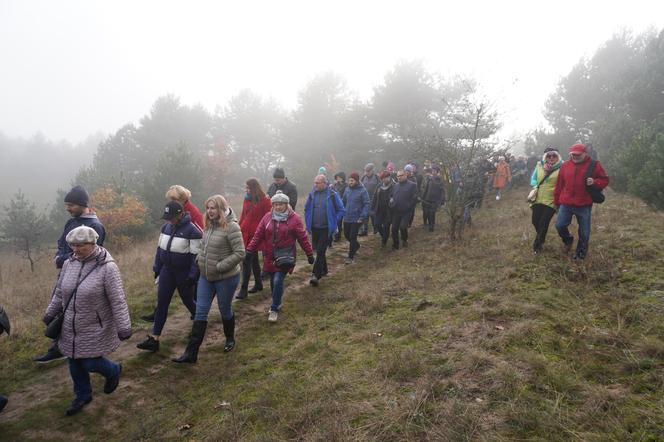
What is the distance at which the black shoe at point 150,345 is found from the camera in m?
4.66

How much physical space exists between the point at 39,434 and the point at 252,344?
2.32 m

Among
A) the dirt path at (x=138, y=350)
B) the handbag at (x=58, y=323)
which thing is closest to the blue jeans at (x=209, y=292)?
the dirt path at (x=138, y=350)

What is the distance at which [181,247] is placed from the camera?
4594mm

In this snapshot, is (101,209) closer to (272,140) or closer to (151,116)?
(272,140)

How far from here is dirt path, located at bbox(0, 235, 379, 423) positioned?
387 centimetres

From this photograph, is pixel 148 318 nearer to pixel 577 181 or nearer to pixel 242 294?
pixel 242 294

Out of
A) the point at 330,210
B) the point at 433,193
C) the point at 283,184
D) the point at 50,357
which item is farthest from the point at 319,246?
the point at 433,193

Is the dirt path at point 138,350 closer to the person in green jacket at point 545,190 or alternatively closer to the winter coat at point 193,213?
the winter coat at point 193,213

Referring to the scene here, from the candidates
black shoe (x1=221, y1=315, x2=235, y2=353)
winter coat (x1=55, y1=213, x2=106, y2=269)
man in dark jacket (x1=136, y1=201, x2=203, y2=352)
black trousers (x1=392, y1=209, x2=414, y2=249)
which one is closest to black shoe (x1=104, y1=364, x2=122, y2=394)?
man in dark jacket (x1=136, y1=201, x2=203, y2=352)

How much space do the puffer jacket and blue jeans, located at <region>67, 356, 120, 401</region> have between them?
1.35 m

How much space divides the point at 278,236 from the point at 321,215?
6.19ft

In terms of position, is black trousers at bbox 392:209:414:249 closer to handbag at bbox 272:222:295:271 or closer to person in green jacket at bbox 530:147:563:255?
person in green jacket at bbox 530:147:563:255

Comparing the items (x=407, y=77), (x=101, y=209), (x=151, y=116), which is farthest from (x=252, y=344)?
(x=151, y=116)

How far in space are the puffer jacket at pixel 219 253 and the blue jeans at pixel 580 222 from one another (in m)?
5.12
